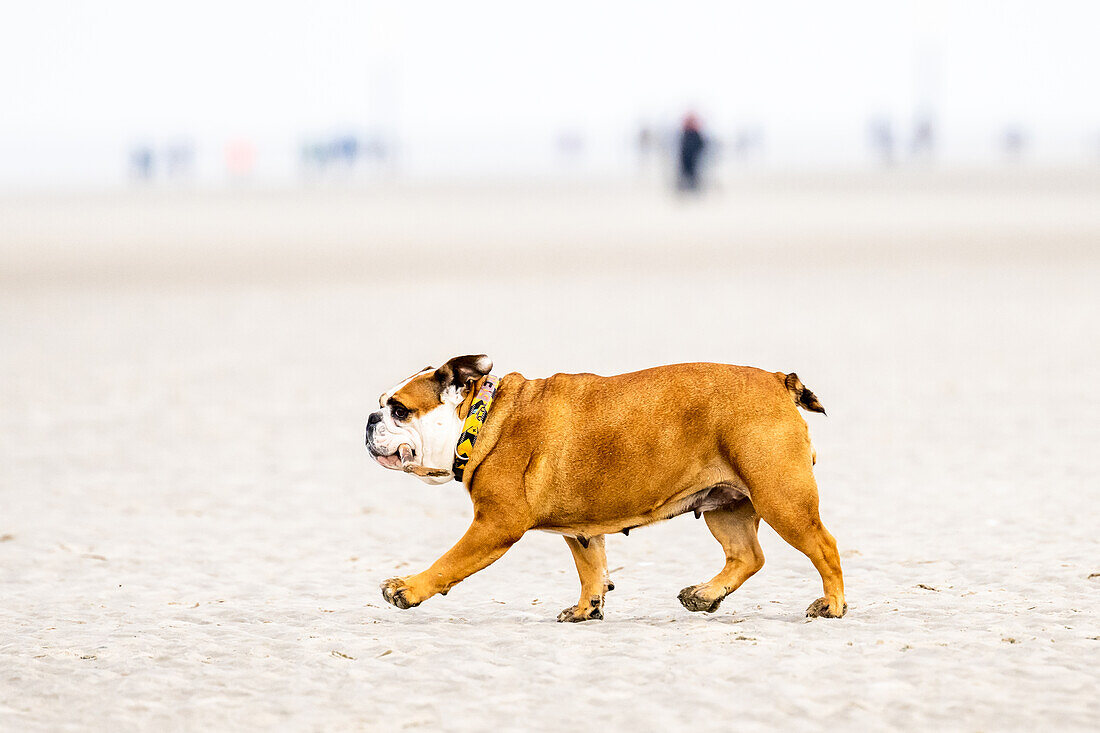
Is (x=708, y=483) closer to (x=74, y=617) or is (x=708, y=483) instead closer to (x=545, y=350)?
(x=74, y=617)

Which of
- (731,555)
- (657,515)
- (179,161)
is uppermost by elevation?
(657,515)

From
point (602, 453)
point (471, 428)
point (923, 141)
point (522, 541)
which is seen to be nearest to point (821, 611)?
point (602, 453)

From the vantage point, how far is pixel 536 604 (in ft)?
22.1

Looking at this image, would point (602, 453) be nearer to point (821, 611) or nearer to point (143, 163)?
point (821, 611)

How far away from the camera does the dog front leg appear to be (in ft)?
19.8

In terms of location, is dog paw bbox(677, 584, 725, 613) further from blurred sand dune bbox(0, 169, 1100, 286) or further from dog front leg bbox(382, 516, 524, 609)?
blurred sand dune bbox(0, 169, 1100, 286)

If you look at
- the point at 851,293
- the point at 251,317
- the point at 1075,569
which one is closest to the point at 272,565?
the point at 1075,569

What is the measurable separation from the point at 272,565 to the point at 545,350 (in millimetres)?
7838

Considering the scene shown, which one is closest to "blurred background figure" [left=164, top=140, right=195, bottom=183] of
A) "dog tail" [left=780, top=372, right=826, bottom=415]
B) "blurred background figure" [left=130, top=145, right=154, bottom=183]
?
"blurred background figure" [left=130, top=145, right=154, bottom=183]

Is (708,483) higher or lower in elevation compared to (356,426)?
higher

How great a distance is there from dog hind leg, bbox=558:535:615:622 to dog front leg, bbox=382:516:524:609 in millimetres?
402

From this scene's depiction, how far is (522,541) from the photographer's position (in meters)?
8.14

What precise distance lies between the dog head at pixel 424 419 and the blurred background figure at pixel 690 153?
1602 inches

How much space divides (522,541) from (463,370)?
2.22 metres
